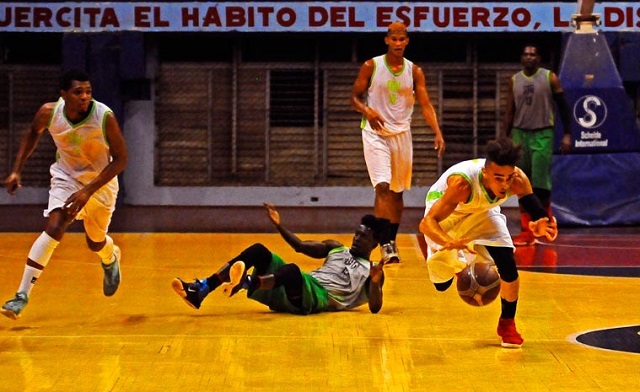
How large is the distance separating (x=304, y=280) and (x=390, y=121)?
11.9ft

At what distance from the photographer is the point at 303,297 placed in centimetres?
834

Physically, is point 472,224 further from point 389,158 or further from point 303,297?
point 389,158

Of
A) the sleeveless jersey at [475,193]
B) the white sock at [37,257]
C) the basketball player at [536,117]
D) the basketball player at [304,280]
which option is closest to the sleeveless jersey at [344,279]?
the basketball player at [304,280]

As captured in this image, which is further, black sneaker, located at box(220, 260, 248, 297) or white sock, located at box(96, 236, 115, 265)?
white sock, located at box(96, 236, 115, 265)

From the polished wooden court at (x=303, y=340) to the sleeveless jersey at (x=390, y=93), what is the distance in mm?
1523

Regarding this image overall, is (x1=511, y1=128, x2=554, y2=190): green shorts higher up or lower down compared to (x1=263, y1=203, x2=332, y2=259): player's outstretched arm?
higher up

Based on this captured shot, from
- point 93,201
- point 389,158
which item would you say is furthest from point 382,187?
point 93,201

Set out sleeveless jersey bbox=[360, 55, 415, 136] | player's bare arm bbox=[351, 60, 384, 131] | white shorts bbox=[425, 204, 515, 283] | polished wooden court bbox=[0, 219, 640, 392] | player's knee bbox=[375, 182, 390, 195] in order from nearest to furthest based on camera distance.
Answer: polished wooden court bbox=[0, 219, 640, 392]
white shorts bbox=[425, 204, 515, 283]
player's bare arm bbox=[351, 60, 384, 131]
player's knee bbox=[375, 182, 390, 195]
sleeveless jersey bbox=[360, 55, 415, 136]

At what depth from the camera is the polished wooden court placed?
637 cm

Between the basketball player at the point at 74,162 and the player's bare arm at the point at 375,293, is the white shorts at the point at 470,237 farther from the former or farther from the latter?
the basketball player at the point at 74,162

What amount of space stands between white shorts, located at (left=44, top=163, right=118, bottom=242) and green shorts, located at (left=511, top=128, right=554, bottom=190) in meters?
5.79

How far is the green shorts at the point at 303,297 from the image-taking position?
Result: 8352 millimetres

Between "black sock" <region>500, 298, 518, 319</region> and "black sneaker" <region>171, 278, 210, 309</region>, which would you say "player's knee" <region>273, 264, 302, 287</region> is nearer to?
"black sneaker" <region>171, 278, 210, 309</region>

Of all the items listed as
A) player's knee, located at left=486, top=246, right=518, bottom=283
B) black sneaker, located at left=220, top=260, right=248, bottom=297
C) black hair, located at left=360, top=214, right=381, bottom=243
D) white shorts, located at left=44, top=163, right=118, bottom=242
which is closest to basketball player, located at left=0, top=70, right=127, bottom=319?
white shorts, located at left=44, top=163, right=118, bottom=242
